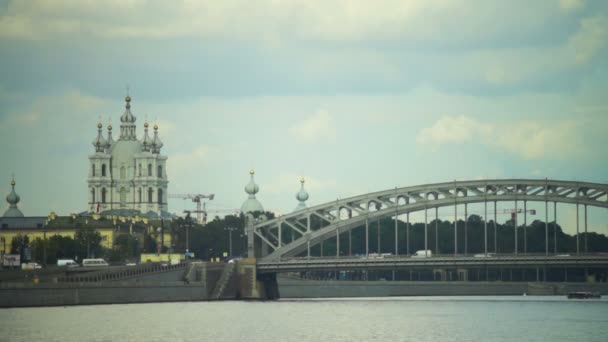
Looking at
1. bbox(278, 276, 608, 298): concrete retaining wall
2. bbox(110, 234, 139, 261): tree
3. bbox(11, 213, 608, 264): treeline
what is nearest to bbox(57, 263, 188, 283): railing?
bbox(278, 276, 608, 298): concrete retaining wall

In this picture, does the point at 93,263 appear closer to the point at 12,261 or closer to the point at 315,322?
the point at 12,261

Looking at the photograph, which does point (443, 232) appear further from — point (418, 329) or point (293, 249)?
point (418, 329)

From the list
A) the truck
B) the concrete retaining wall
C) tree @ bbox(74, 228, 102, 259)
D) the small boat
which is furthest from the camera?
tree @ bbox(74, 228, 102, 259)

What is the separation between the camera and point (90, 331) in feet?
326

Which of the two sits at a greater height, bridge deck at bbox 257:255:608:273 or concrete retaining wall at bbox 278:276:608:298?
bridge deck at bbox 257:255:608:273

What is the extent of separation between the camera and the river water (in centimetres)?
9688

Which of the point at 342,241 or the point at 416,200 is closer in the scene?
the point at 416,200

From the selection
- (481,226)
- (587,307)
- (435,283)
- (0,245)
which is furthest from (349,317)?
(0,245)

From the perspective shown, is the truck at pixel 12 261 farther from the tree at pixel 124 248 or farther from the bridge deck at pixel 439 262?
the bridge deck at pixel 439 262

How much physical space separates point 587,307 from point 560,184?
46.9 ft

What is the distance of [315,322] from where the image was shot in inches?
4301

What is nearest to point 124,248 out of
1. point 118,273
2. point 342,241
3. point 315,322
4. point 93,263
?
point 342,241

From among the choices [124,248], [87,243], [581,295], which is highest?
[87,243]

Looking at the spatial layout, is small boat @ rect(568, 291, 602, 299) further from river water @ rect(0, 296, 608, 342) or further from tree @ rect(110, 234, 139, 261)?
tree @ rect(110, 234, 139, 261)
